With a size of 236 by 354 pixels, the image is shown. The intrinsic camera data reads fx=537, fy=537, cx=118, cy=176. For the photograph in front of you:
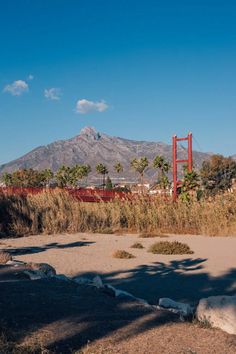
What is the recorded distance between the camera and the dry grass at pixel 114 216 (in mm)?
20094

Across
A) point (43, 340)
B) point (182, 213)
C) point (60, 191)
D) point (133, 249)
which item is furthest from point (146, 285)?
point (60, 191)

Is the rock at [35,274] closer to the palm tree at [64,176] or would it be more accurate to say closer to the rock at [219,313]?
the rock at [219,313]

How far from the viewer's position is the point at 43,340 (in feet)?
16.9

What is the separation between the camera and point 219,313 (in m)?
5.88

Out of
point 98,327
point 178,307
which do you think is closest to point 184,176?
point 178,307

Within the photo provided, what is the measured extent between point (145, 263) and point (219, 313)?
6.42 metres

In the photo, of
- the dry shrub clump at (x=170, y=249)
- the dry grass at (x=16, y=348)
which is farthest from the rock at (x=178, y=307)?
the dry shrub clump at (x=170, y=249)

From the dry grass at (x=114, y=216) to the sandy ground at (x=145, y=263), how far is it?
→ 5.76ft

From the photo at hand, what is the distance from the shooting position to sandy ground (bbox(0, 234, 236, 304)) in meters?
9.29

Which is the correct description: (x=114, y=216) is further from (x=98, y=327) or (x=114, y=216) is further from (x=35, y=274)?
(x=98, y=327)

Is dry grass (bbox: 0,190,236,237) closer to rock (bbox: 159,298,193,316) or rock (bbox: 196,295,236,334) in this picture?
rock (bbox: 159,298,193,316)

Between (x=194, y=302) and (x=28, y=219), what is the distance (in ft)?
43.3

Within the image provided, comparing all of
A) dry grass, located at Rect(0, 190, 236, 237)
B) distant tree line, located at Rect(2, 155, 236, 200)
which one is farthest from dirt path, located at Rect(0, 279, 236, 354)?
distant tree line, located at Rect(2, 155, 236, 200)

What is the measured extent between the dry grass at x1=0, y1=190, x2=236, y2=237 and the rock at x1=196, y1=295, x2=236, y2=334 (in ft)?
42.6
